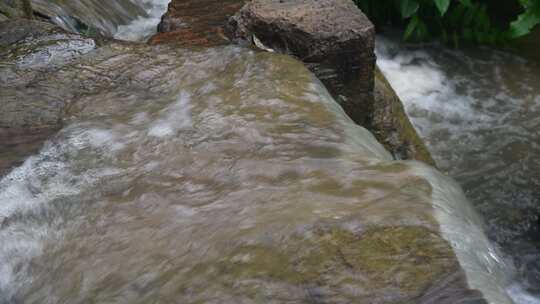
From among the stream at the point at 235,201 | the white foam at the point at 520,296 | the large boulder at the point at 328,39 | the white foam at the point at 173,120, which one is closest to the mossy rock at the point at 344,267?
the stream at the point at 235,201

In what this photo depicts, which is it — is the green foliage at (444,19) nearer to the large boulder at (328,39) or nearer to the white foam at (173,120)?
the large boulder at (328,39)

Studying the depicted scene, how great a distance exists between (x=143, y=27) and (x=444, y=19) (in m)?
2.70

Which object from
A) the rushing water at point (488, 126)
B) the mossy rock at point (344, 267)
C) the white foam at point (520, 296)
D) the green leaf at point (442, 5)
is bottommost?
the white foam at point (520, 296)

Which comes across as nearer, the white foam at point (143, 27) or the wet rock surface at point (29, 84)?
the wet rock surface at point (29, 84)

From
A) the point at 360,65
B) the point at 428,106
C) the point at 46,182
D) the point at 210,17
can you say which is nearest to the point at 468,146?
the point at 428,106

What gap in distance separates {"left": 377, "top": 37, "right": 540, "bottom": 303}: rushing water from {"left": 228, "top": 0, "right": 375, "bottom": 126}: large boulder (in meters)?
0.98

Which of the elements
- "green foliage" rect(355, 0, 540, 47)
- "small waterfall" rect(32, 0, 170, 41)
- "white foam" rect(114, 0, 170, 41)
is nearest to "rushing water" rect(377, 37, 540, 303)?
"green foliage" rect(355, 0, 540, 47)

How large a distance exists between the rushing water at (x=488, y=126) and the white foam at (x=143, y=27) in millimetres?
2028

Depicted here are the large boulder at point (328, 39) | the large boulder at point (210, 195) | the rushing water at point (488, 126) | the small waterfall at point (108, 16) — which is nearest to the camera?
the large boulder at point (210, 195)

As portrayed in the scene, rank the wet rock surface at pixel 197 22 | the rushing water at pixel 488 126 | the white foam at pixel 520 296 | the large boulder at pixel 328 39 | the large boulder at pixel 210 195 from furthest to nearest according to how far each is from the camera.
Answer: the wet rock surface at pixel 197 22, the rushing water at pixel 488 126, the large boulder at pixel 328 39, the white foam at pixel 520 296, the large boulder at pixel 210 195

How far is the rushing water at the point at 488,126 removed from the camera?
3811 millimetres

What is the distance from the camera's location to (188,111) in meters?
3.10

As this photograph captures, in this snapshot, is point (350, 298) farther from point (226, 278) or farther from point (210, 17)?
point (210, 17)

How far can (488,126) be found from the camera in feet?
15.9
